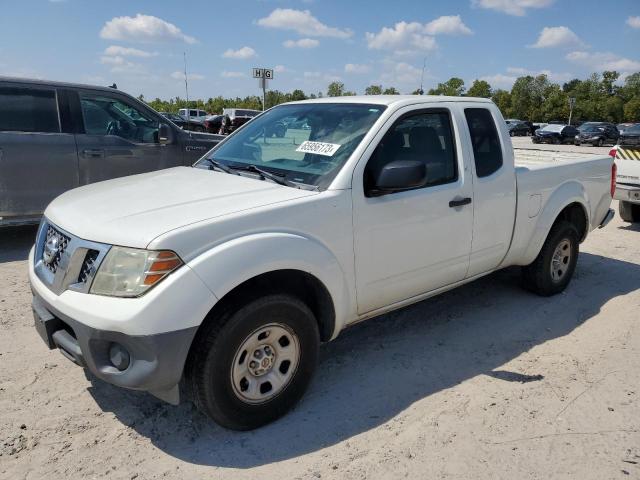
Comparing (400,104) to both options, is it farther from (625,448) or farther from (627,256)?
(627,256)

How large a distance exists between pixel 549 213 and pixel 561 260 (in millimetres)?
670

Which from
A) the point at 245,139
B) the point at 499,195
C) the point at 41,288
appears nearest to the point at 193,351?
the point at 41,288

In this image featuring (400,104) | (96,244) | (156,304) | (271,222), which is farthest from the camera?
(400,104)

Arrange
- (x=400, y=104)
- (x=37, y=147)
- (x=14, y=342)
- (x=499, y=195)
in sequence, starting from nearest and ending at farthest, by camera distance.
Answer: (x=400, y=104) < (x=14, y=342) < (x=499, y=195) < (x=37, y=147)

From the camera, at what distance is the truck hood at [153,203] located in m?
2.54

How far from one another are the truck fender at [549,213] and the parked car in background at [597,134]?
112ft

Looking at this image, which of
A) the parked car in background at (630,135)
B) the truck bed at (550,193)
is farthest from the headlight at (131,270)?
the parked car in background at (630,135)

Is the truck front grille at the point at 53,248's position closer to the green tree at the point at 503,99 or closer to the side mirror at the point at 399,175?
the side mirror at the point at 399,175

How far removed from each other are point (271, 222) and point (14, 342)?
238 centimetres

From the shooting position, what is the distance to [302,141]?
139 inches

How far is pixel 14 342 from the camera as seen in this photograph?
3801 mm

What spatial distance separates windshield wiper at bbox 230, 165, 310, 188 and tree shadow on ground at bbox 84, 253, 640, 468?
1290 mm

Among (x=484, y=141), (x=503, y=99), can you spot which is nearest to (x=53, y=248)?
(x=484, y=141)

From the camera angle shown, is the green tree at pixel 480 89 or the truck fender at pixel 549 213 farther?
the green tree at pixel 480 89
